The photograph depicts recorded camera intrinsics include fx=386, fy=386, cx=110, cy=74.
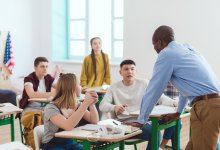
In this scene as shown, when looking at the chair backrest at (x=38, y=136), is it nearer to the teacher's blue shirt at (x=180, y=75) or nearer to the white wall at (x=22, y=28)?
the teacher's blue shirt at (x=180, y=75)

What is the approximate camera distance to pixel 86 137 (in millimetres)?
2645

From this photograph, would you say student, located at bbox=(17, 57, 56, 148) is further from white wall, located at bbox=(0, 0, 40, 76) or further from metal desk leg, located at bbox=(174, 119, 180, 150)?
white wall, located at bbox=(0, 0, 40, 76)

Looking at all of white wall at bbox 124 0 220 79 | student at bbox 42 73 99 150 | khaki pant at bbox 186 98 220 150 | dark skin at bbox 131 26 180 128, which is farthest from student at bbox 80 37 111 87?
khaki pant at bbox 186 98 220 150

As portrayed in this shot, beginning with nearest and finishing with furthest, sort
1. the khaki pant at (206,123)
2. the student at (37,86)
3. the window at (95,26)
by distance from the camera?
the khaki pant at (206,123) → the student at (37,86) → the window at (95,26)

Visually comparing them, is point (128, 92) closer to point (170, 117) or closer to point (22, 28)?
point (170, 117)

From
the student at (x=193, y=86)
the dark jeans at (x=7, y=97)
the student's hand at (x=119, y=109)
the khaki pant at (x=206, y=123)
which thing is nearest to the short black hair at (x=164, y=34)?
the student at (x=193, y=86)

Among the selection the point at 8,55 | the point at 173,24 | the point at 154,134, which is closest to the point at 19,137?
the point at 8,55

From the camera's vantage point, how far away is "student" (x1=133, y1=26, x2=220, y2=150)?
2.74 metres

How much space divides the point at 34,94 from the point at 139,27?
3.44m

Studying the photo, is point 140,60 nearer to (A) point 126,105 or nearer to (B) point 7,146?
(A) point 126,105

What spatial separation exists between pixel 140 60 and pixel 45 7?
9.42ft

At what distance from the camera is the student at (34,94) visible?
4195mm

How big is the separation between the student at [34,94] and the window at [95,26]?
3693 millimetres

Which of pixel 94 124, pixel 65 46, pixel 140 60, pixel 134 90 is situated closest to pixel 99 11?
pixel 65 46
